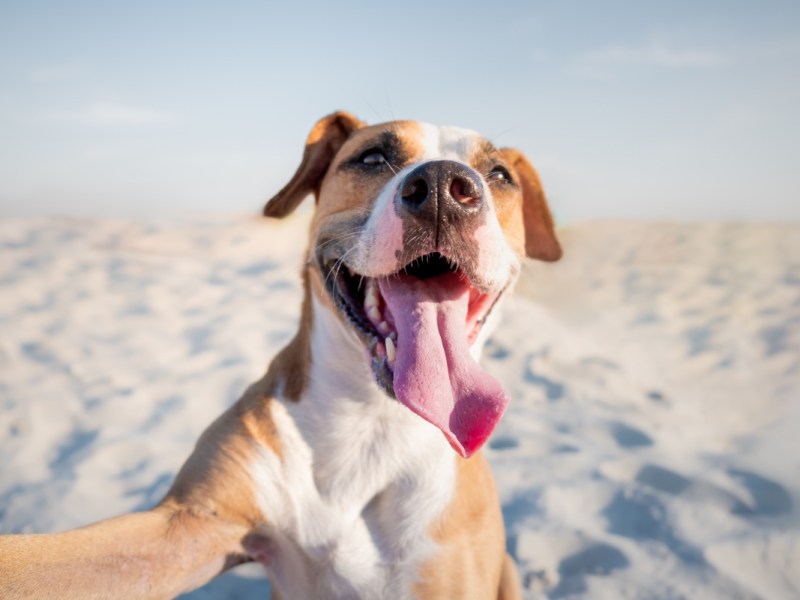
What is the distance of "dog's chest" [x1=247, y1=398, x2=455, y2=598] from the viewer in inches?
95.7

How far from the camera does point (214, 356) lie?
18.9ft

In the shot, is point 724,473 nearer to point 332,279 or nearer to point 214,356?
point 332,279

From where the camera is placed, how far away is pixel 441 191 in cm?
219

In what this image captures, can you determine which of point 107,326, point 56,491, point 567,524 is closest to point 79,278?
point 107,326

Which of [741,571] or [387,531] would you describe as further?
[741,571]

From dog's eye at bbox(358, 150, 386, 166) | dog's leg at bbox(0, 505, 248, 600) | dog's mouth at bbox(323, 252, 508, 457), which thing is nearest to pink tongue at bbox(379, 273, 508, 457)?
dog's mouth at bbox(323, 252, 508, 457)

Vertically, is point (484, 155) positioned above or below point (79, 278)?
above

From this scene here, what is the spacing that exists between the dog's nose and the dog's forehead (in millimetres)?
565

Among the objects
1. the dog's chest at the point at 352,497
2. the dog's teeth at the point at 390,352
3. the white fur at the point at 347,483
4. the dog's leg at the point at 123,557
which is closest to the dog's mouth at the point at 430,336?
the dog's teeth at the point at 390,352

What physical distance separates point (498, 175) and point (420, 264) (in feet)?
2.39

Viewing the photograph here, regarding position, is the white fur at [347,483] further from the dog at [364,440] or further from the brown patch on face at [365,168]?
the brown patch on face at [365,168]

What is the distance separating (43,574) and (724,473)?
3.69 metres

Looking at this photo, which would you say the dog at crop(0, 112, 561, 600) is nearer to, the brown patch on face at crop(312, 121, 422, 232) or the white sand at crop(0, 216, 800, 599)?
the brown patch on face at crop(312, 121, 422, 232)

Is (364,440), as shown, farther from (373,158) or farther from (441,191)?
(373,158)
